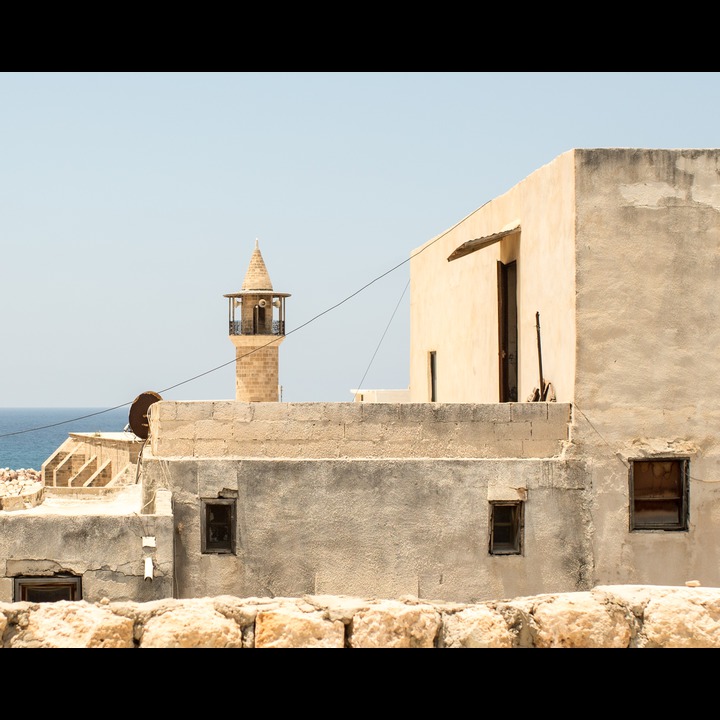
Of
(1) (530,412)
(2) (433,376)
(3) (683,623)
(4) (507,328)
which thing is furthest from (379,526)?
(2) (433,376)

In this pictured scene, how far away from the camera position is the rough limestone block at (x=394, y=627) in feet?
17.6

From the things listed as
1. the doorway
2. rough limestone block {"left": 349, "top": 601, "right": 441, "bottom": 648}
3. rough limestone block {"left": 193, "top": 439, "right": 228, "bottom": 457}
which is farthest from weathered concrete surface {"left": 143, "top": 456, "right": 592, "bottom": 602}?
rough limestone block {"left": 349, "top": 601, "right": 441, "bottom": 648}

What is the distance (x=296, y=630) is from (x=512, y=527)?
9.46 metres

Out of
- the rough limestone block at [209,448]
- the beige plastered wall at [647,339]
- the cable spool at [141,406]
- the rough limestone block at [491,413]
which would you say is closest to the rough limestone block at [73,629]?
the rough limestone block at [209,448]

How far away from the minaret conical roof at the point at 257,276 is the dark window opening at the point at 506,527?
27.9m

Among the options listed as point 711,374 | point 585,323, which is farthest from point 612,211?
point 711,374

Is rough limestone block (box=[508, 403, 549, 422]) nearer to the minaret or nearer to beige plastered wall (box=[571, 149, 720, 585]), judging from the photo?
beige plastered wall (box=[571, 149, 720, 585])

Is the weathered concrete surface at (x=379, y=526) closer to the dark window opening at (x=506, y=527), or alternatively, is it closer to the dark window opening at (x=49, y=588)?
the dark window opening at (x=506, y=527)

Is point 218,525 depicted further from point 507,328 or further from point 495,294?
point 495,294

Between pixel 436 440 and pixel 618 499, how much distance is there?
2456mm

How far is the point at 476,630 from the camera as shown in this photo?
5.49 m

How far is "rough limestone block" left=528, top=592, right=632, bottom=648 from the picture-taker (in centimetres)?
548
